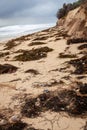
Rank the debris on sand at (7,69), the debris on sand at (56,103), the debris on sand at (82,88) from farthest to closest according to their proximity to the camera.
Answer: the debris on sand at (7,69), the debris on sand at (82,88), the debris on sand at (56,103)

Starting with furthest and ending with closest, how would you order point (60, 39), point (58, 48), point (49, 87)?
1. point (60, 39)
2. point (58, 48)
3. point (49, 87)

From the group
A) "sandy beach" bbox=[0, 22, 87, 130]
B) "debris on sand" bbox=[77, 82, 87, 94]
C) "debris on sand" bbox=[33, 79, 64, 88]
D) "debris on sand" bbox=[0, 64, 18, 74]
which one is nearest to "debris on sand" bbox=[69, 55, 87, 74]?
"sandy beach" bbox=[0, 22, 87, 130]

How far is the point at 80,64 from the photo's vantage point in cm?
1278

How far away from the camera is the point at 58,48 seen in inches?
689

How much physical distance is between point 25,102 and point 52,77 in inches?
100

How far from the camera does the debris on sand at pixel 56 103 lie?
8070 mm

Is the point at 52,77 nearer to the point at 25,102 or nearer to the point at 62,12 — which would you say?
the point at 25,102

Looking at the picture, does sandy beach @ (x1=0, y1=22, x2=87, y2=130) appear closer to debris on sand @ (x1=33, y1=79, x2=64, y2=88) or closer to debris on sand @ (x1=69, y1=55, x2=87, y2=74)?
debris on sand @ (x1=33, y1=79, x2=64, y2=88)

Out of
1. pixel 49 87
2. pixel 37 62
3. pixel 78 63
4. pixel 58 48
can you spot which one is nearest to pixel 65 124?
pixel 49 87

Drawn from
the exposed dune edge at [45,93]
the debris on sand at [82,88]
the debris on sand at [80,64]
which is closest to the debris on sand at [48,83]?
the exposed dune edge at [45,93]

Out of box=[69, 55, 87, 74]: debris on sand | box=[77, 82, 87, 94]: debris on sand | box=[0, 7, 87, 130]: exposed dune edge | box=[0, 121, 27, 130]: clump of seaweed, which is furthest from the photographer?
box=[69, 55, 87, 74]: debris on sand

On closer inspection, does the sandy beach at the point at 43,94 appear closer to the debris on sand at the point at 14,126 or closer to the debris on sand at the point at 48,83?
the debris on sand at the point at 48,83

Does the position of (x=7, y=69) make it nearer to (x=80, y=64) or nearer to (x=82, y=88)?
(x=80, y=64)

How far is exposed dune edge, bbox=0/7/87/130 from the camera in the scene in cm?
761
